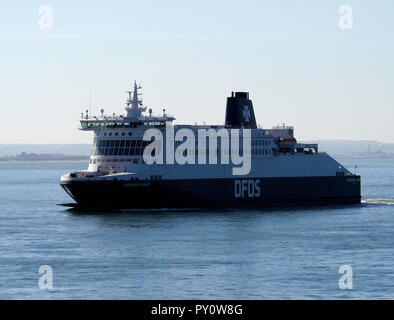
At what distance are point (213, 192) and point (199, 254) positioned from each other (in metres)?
26.4

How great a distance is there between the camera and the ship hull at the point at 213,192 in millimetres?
70812

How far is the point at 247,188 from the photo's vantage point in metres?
77.8

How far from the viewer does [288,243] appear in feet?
177

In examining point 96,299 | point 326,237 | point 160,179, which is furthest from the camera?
point 160,179

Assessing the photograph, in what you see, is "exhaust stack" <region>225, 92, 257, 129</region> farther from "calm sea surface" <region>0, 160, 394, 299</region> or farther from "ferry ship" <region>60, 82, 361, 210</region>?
"calm sea surface" <region>0, 160, 394, 299</region>

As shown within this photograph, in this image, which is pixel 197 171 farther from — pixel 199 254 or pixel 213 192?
pixel 199 254

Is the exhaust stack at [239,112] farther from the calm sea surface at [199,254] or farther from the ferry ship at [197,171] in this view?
the calm sea surface at [199,254]

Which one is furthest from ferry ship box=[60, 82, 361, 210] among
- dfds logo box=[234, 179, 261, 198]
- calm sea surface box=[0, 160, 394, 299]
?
calm sea surface box=[0, 160, 394, 299]

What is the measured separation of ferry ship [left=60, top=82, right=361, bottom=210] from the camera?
71250 mm

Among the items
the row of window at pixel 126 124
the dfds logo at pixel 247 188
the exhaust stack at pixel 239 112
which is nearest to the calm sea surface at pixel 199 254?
the dfds logo at pixel 247 188
